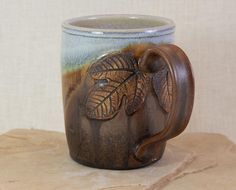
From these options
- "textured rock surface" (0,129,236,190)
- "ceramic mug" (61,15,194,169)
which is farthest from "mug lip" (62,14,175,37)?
"textured rock surface" (0,129,236,190)

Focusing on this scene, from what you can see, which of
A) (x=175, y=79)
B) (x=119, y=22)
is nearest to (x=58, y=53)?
(x=119, y=22)

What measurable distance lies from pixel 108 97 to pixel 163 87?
0.17 feet

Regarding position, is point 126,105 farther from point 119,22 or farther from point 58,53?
point 58,53

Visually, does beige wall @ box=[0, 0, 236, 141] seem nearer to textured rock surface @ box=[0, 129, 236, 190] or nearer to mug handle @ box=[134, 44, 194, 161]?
textured rock surface @ box=[0, 129, 236, 190]

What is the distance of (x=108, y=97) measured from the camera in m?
0.54

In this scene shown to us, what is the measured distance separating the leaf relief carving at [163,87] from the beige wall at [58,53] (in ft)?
0.68

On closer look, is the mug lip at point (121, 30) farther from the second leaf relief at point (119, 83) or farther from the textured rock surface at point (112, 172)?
the textured rock surface at point (112, 172)

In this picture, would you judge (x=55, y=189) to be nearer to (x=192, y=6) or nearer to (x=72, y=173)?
(x=72, y=173)

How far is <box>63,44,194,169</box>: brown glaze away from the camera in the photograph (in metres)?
0.52

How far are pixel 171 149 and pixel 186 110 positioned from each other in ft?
0.42

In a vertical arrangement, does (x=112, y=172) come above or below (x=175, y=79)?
below

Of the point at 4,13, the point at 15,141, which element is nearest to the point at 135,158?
the point at 15,141

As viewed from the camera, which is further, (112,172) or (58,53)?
(58,53)

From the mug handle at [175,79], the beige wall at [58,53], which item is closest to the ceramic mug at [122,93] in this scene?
the mug handle at [175,79]
